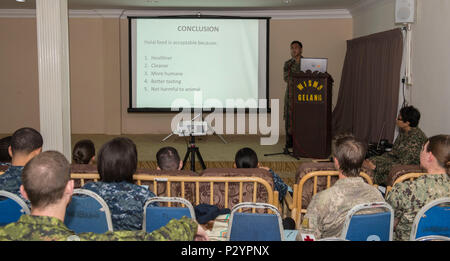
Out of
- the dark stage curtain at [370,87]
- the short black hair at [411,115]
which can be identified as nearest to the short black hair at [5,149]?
the short black hair at [411,115]

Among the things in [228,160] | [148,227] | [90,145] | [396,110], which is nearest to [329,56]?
[396,110]

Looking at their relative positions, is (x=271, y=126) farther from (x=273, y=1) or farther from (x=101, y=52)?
(x=101, y=52)

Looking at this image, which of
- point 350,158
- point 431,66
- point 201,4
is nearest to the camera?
point 350,158

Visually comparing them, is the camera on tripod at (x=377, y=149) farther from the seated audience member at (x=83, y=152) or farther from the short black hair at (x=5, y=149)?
the short black hair at (x=5, y=149)

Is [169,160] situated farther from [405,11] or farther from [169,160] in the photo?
[405,11]

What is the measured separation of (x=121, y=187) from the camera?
221cm

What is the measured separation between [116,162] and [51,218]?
80 cm

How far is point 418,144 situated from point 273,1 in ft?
15.0

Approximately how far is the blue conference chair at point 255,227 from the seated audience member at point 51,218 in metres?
0.26

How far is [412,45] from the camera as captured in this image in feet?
20.3

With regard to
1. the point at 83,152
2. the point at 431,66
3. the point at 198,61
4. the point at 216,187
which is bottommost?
the point at 216,187

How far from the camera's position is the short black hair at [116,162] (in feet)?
7.36

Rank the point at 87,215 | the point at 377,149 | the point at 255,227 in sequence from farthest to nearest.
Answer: the point at 377,149 < the point at 87,215 < the point at 255,227

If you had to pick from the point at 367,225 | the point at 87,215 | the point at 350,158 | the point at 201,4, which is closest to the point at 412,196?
the point at 350,158
